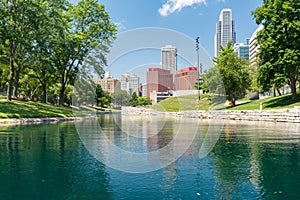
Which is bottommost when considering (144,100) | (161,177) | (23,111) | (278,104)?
(161,177)

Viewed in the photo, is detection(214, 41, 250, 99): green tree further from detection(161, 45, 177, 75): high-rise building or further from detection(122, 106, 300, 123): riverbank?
detection(161, 45, 177, 75): high-rise building

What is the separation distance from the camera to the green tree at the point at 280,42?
122ft

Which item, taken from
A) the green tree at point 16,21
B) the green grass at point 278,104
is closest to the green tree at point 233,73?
the green grass at point 278,104

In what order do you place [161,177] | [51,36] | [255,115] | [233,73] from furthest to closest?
1. [233,73]
2. [51,36]
3. [255,115]
4. [161,177]

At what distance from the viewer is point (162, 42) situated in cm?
1986

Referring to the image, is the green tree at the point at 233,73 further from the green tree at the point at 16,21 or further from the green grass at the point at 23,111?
the green tree at the point at 16,21

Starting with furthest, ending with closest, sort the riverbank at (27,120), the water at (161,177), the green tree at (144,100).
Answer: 1. the green tree at (144,100)
2. the riverbank at (27,120)
3. the water at (161,177)

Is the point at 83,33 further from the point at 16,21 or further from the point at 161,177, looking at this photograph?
the point at 161,177

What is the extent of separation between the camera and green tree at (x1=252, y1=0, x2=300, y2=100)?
37.1 metres

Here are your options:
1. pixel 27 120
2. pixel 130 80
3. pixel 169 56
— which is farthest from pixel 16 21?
pixel 169 56

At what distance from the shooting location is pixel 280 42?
1526 inches

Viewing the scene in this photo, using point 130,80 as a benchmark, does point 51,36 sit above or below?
above

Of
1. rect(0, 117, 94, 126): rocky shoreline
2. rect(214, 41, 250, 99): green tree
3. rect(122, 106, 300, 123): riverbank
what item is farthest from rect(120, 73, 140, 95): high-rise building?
rect(214, 41, 250, 99): green tree

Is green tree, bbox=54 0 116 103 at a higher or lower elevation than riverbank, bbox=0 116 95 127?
higher
